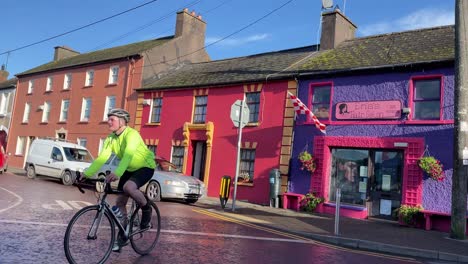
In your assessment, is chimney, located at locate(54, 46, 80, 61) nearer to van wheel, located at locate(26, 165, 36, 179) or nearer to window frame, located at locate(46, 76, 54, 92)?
window frame, located at locate(46, 76, 54, 92)

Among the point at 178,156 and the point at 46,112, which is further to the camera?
the point at 46,112

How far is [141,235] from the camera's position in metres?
6.04

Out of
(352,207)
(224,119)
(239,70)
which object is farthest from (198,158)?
(352,207)

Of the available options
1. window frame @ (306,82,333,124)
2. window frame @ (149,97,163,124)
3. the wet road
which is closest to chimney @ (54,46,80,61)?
window frame @ (149,97,163,124)

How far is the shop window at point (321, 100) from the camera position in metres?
16.4

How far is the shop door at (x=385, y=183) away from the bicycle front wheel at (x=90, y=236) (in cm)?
1115

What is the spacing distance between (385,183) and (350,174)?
129 cm

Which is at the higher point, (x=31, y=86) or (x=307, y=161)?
(x=31, y=86)

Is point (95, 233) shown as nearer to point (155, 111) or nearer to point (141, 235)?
point (141, 235)

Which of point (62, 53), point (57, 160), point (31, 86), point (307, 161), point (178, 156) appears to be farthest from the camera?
point (62, 53)

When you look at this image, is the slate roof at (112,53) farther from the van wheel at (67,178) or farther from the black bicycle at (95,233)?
the black bicycle at (95,233)

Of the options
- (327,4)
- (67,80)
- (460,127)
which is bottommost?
(460,127)

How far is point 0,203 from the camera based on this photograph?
Answer: 10.3m

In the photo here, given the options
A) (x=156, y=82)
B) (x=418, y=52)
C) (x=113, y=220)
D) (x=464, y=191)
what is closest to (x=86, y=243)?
(x=113, y=220)
